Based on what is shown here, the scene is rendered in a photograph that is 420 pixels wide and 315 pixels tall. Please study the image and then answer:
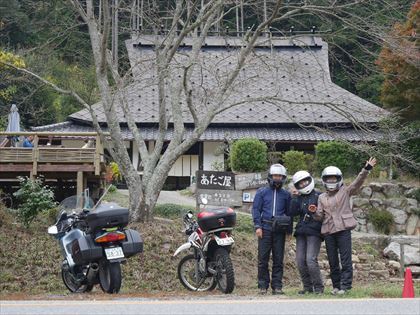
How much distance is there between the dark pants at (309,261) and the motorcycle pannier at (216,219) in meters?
0.98

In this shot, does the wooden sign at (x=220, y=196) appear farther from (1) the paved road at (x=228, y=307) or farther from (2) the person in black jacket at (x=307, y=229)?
(1) the paved road at (x=228, y=307)

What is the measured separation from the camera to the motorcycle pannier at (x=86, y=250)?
9.56 meters

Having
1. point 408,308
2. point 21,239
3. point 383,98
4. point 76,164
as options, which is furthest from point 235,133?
point 408,308

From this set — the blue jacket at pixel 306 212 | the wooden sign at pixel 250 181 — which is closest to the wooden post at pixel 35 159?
the wooden sign at pixel 250 181

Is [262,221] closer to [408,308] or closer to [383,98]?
[408,308]

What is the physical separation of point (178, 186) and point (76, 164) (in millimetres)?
9006

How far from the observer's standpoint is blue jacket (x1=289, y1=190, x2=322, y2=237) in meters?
9.99

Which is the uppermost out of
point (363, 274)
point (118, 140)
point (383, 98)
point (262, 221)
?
point (383, 98)

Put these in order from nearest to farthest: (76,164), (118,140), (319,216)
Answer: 1. (319,216)
2. (118,140)
3. (76,164)

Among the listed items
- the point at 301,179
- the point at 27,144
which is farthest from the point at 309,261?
the point at 27,144

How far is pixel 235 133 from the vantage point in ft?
92.4

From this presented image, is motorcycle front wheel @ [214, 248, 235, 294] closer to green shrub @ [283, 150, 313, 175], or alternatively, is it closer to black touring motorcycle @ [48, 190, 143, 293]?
black touring motorcycle @ [48, 190, 143, 293]

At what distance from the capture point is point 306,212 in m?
9.99

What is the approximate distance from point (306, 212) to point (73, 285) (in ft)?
10.9
